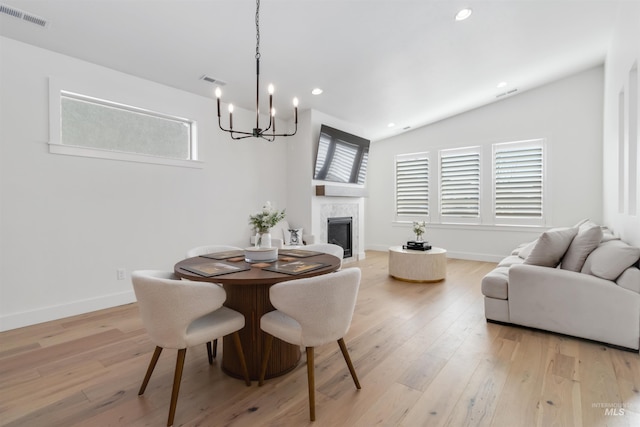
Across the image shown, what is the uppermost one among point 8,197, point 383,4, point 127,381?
point 383,4

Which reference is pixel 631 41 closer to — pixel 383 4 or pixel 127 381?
pixel 383 4

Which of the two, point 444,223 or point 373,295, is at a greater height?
point 444,223

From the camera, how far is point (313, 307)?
1661 millimetres

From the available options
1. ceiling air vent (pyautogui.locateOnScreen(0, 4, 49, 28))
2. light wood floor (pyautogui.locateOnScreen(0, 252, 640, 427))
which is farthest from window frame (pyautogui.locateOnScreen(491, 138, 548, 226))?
ceiling air vent (pyautogui.locateOnScreen(0, 4, 49, 28))

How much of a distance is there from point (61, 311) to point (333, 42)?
4.07 metres

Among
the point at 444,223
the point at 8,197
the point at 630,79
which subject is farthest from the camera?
the point at 444,223

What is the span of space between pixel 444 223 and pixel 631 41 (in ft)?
13.6

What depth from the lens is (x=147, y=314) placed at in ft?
5.50

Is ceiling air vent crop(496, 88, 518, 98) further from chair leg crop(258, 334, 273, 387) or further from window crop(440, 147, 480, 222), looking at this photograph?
chair leg crop(258, 334, 273, 387)

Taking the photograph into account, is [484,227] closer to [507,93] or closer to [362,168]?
[507,93]

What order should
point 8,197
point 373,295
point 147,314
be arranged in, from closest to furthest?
point 147,314, point 8,197, point 373,295

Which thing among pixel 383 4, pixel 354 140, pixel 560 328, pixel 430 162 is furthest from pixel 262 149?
pixel 560 328

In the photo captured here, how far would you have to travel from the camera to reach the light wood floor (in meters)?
1.68

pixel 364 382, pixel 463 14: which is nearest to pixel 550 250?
pixel 364 382
